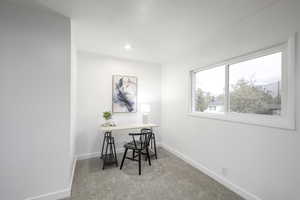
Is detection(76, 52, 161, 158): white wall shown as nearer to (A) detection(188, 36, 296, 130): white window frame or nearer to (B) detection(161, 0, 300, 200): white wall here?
(B) detection(161, 0, 300, 200): white wall

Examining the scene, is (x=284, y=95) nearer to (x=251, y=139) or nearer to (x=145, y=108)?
(x=251, y=139)

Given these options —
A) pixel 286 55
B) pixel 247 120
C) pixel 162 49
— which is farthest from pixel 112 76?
pixel 286 55

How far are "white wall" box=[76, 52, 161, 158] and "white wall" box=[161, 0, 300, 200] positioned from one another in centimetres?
153

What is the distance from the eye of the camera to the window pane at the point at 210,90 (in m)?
2.41

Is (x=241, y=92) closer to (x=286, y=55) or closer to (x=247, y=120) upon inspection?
(x=247, y=120)

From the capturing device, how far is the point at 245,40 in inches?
73.5

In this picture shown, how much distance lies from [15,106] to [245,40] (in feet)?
10.1

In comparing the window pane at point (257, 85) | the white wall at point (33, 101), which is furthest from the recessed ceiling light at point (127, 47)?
the window pane at point (257, 85)

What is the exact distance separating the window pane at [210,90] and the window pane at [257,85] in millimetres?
199

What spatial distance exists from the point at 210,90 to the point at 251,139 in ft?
3.75

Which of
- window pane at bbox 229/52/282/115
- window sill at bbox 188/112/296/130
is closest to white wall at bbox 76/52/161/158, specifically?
window sill at bbox 188/112/296/130

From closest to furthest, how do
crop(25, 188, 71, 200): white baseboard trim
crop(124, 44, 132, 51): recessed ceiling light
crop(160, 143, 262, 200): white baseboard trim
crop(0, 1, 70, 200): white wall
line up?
crop(0, 1, 70, 200): white wall
crop(25, 188, 71, 200): white baseboard trim
crop(160, 143, 262, 200): white baseboard trim
crop(124, 44, 132, 51): recessed ceiling light

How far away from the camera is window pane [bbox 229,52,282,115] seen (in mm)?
1659

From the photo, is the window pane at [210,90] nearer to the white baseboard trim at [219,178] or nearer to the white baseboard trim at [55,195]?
the white baseboard trim at [219,178]
